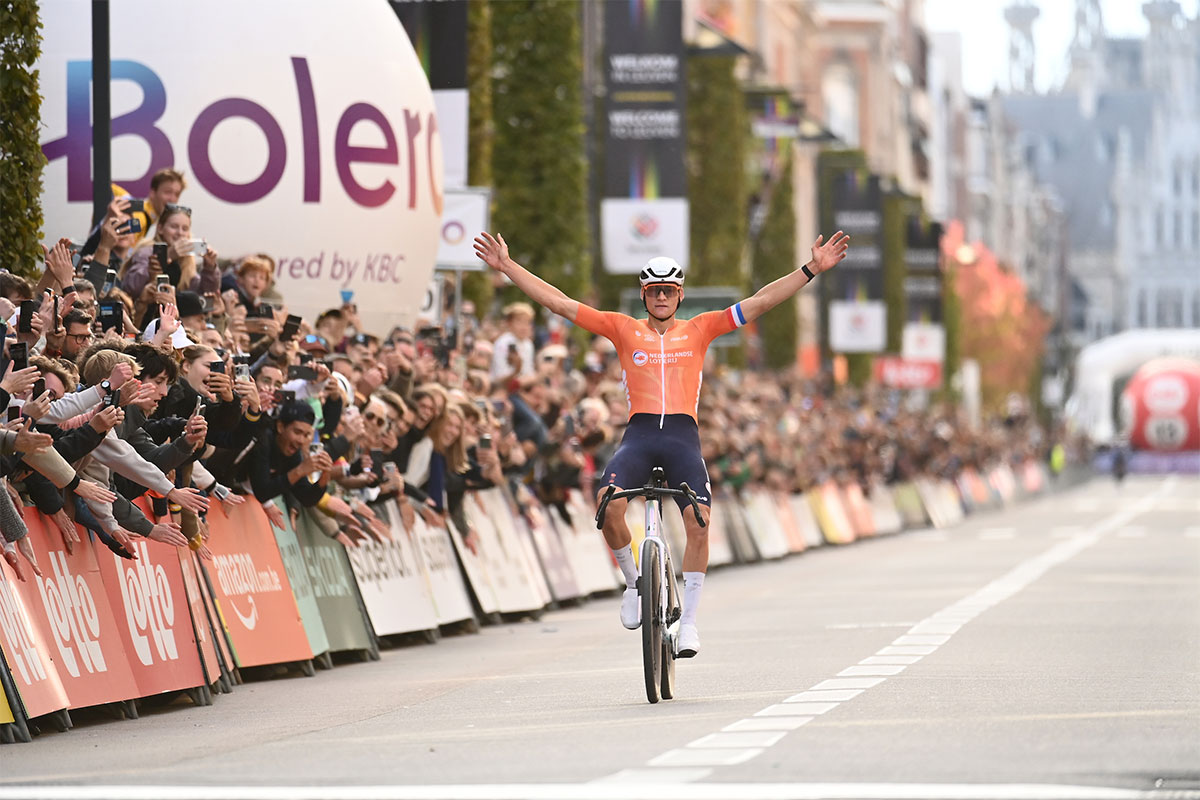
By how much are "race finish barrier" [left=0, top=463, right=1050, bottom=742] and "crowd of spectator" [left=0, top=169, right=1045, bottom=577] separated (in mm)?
171

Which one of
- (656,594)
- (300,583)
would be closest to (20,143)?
(300,583)

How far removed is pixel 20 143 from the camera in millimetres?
16953

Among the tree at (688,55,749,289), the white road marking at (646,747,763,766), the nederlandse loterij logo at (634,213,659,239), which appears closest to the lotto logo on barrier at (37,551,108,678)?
the white road marking at (646,747,763,766)

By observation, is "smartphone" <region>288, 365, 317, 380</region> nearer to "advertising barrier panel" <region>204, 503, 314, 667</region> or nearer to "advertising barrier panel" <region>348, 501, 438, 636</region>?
"advertising barrier panel" <region>204, 503, 314, 667</region>

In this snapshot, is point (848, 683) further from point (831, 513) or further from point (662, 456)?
point (831, 513)

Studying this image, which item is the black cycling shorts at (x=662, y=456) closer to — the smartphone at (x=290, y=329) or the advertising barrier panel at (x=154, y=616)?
the advertising barrier panel at (x=154, y=616)

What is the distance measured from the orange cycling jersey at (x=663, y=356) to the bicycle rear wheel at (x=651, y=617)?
86 cm

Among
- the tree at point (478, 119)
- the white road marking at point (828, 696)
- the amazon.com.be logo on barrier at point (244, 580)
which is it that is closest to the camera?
the white road marking at point (828, 696)

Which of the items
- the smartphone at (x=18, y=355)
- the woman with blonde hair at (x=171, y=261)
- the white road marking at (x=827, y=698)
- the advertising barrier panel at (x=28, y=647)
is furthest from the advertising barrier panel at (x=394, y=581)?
the smartphone at (x=18, y=355)

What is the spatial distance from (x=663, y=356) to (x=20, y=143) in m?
4.92

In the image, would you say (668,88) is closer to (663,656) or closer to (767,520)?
(767,520)

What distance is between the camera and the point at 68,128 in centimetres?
1998

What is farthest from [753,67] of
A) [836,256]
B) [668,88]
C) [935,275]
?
[836,256]

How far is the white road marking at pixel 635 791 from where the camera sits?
9305 mm
